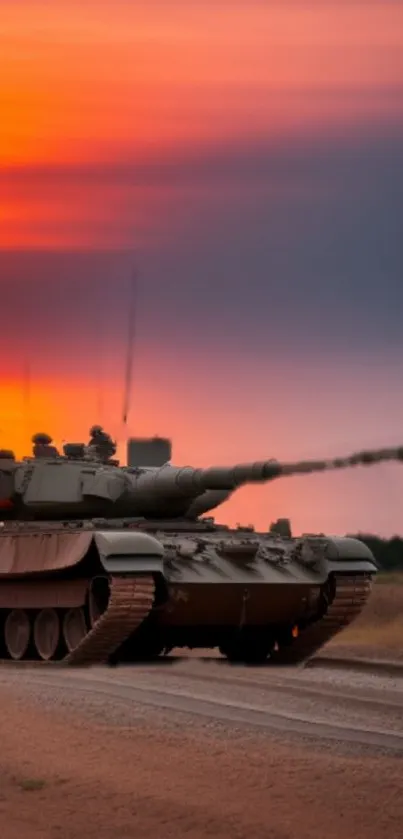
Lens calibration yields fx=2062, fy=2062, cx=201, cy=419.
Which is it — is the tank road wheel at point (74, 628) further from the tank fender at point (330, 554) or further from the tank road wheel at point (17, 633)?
the tank fender at point (330, 554)

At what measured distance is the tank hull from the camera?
2797 centimetres

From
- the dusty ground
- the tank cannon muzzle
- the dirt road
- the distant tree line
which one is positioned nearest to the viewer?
the dirt road

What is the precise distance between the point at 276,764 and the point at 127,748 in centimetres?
170

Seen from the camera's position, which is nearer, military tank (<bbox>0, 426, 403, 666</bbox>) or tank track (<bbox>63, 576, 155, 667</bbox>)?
tank track (<bbox>63, 576, 155, 667</bbox>)

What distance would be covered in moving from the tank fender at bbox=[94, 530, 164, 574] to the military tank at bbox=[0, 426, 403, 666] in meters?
0.02

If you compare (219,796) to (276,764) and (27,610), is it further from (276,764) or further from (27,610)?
(27,610)

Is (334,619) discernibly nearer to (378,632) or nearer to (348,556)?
(348,556)

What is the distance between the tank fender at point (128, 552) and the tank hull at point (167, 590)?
0.07 feet

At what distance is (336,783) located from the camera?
15.9 m

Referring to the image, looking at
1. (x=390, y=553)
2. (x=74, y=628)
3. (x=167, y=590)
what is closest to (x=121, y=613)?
(x=167, y=590)

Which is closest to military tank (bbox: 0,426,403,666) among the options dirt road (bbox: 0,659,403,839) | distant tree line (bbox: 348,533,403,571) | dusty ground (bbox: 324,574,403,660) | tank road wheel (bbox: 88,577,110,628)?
tank road wheel (bbox: 88,577,110,628)

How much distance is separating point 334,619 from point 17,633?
4835 millimetres

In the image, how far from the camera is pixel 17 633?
31422 millimetres

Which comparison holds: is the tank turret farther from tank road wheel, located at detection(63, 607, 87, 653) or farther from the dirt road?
the dirt road
